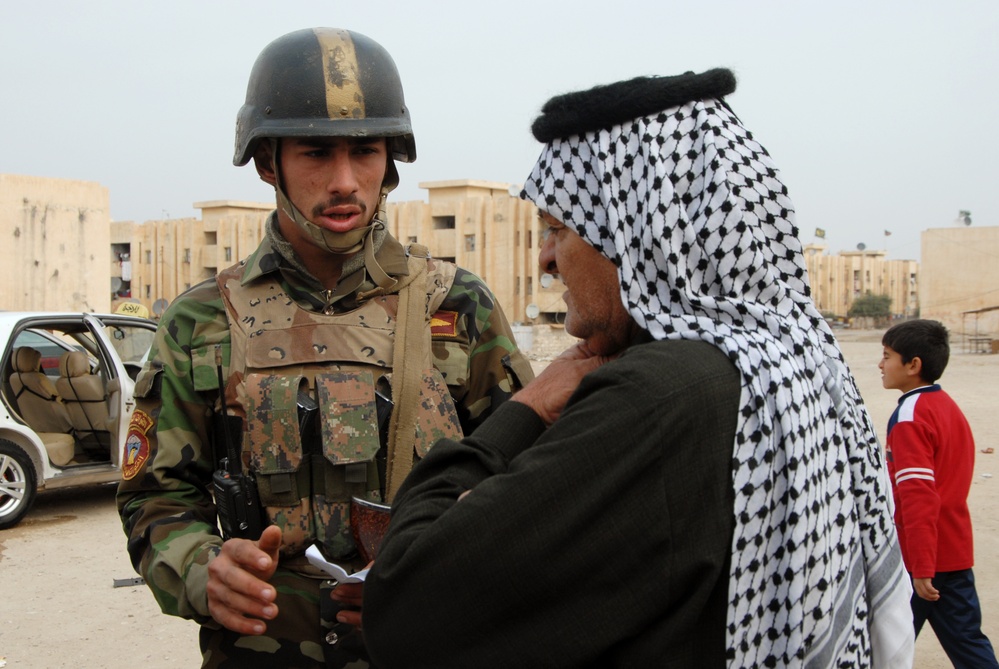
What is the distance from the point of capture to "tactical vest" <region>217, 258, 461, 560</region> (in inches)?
80.7

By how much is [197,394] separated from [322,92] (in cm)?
80

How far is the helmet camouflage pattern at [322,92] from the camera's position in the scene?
2.24 metres

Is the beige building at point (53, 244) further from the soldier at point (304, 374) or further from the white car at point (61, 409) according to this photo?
the soldier at point (304, 374)

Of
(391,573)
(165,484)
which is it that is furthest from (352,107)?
(391,573)

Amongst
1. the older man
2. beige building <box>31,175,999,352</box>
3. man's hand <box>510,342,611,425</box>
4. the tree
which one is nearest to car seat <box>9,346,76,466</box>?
man's hand <box>510,342,611,425</box>

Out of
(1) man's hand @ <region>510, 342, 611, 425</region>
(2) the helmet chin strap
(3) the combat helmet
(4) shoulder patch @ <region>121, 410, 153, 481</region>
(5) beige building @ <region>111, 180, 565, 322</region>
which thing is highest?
(5) beige building @ <region>111, 180, 565, 322</region>

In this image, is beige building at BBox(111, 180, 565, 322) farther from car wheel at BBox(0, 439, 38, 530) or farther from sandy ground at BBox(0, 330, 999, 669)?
car wheel at BBox(0, 439, 38, 530)

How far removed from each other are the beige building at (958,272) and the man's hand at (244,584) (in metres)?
37.7

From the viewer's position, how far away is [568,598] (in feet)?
3.84

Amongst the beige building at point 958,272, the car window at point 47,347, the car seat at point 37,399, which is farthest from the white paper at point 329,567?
the beige building at point 958,272

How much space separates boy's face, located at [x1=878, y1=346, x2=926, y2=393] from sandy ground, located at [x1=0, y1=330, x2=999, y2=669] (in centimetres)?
138

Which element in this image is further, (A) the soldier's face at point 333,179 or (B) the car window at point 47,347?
(B) the car window at point 47,347

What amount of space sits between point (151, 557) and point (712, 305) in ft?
4.62

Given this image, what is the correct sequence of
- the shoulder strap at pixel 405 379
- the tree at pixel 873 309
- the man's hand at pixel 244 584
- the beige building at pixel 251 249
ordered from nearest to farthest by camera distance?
1. the man's hand at pixel 244 584
2. the shoulder strap at pixel 405 379
3. the beige building at pixel 251 249
4. the tree at pixel 873 309
